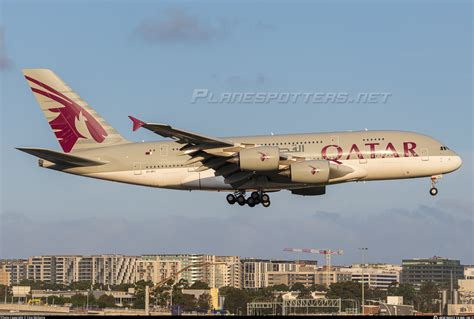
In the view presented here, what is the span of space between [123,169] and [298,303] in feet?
121

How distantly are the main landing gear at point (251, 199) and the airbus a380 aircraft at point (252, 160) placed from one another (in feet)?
0.22

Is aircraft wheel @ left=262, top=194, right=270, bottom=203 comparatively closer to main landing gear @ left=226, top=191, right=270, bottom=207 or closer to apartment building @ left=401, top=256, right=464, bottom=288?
main landing gear @ left=226, top=191, right=270, bottom=207

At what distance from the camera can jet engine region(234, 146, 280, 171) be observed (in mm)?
55562

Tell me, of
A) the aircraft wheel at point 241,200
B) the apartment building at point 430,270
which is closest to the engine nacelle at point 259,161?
the aircraft wheel at point 241,200

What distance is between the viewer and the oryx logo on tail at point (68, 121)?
63062 mm

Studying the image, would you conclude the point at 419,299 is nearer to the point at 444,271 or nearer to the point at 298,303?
the point at 298,303

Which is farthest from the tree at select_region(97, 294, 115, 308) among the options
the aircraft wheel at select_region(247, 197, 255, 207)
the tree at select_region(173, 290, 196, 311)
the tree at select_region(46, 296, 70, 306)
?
the aircraft wheel at select_region(247, 197, 255, 207)

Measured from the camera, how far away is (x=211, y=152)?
5709cm

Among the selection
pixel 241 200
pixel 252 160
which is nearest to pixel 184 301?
pixel 241 200

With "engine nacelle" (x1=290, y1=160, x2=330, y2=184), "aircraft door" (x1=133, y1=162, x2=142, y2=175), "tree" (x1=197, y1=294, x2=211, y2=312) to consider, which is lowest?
"tree" (x1=197, y1=294, x2=211, y2=312)

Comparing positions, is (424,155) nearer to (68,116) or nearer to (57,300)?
(68,116)

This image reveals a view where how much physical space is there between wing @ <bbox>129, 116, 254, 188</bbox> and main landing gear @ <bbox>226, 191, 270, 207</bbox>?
1.62 metres

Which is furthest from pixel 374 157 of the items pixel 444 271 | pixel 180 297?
pixel 444 271

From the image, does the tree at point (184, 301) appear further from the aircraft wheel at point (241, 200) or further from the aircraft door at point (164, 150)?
the aircraft door at point (164, 150)
